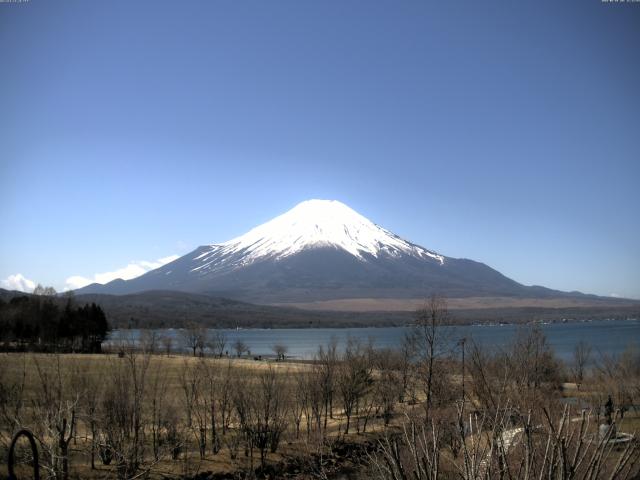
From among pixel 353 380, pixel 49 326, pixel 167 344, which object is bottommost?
pixel 167 344

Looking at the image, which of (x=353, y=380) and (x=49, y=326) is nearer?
(x=353, y=380)

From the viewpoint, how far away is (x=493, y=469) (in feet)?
22.2

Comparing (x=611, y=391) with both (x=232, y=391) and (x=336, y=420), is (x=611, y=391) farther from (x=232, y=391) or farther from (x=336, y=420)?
(x=232, y=391)

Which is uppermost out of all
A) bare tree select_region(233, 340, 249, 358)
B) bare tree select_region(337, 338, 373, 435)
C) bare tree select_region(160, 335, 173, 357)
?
bare tree select_region(337, 338, 373, 435)

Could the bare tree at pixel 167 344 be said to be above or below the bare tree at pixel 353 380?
below

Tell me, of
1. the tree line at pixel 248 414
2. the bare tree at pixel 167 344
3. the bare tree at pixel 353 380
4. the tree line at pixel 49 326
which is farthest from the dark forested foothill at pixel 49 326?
the bare tree at pixel 353 380

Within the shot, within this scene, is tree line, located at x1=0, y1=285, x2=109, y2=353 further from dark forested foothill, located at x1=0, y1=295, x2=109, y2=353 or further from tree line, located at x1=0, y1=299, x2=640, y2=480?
tree line, located at x1=0, y1=299, x2=640, y2=480

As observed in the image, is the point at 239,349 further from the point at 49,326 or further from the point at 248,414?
the point at 248,414

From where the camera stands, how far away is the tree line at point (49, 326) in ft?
262

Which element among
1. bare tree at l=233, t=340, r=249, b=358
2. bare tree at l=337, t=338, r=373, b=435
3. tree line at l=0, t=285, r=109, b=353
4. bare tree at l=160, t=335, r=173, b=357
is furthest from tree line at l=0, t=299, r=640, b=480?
bare tree at l=233, t=340, r=249, b=358

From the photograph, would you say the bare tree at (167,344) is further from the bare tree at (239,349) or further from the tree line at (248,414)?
the tree line at (248,414)

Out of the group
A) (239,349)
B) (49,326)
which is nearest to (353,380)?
(49,326)

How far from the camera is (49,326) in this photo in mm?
82688

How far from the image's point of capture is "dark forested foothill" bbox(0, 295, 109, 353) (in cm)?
7981
